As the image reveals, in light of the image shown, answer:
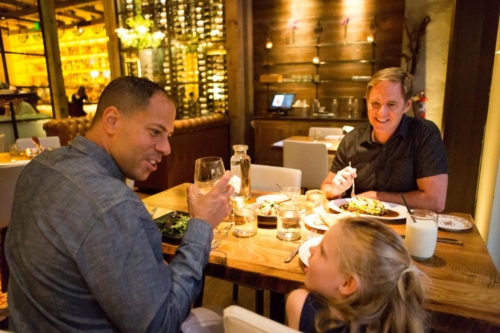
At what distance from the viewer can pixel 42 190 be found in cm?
85

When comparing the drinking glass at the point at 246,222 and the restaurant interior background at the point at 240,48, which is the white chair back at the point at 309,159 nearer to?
the drinking glass at the point at 246,222

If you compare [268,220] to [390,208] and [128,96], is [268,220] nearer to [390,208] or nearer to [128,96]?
[390,208]

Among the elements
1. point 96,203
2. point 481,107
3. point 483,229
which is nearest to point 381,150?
point 483,229

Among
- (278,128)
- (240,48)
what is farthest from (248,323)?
(240,48)

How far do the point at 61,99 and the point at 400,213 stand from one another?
7.20m

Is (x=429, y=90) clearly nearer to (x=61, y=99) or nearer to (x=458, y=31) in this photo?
(x=458, y=31)

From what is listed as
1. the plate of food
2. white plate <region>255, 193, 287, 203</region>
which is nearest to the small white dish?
white plate <region>255, 193, 287, 203</region>

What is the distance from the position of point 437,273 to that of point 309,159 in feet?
7.25

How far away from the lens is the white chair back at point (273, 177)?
7.29 ft

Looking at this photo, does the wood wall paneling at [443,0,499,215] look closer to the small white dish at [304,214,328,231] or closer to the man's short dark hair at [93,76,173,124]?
the small white dish at [304,214,328,231]

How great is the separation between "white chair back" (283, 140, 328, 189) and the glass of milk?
201 centimetres

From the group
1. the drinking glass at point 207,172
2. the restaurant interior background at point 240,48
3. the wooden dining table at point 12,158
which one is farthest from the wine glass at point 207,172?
the restaurant interior background at point 240,48

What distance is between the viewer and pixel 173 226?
1.44 meters

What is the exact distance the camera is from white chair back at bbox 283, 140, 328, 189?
3.21 m
